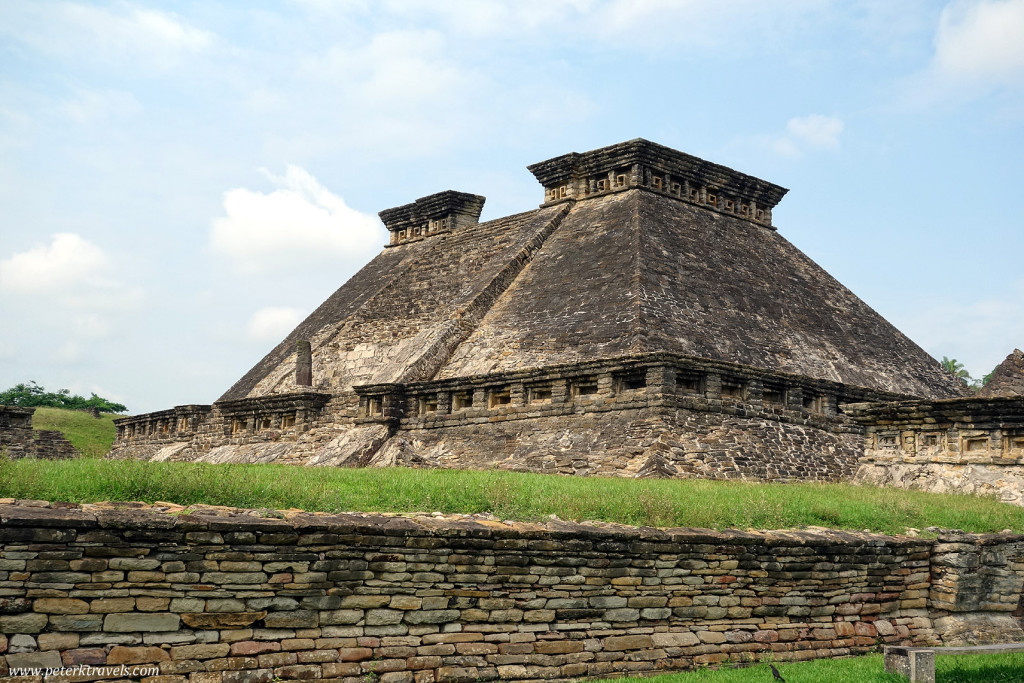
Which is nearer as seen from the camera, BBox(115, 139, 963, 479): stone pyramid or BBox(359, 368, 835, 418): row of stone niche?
BBox(115, 139, 963, 479): stone pyramid

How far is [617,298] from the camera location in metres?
19.6

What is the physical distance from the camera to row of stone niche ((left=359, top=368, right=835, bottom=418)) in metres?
17.2

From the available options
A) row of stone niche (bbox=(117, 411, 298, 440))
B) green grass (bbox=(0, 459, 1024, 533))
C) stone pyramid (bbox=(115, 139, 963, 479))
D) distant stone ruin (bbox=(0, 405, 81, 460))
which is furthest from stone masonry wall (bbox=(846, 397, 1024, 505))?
distant stone ruin (bbox=(0, 405, 81, 460))

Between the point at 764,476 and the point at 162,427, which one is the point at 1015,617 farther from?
the point at 162,427

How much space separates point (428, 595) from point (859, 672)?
394 centimetres

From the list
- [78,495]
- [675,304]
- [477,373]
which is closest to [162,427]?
[477,373]

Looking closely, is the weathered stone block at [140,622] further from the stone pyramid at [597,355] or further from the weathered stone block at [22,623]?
the stone pyramid at [597,355]

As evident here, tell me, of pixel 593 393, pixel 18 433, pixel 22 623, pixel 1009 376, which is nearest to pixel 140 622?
pixel 22 623

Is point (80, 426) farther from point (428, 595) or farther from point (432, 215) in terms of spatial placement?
point (428, 595)

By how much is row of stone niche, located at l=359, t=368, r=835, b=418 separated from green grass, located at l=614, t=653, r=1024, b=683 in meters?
7.61

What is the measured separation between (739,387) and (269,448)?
33.3 feet

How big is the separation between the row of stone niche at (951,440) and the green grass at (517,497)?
0.96m

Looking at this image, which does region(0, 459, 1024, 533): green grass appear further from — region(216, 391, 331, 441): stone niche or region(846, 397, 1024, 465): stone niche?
region(216, 391, 331, 441): stone niche

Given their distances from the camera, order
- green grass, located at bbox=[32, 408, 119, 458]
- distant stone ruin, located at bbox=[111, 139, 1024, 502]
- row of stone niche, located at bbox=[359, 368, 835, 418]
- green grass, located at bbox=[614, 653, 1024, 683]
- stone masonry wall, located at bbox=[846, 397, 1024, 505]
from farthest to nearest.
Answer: green grass, located at bbox=[32, 408, 119, 458]
row of stone niche, located at bbox=[359, 368, 835, 418]
distant stone ruin, located at bbox=[111, 139, 1024, 502]
stone masonry wall, located at bbox=[846, 397, 1024, 505]
green grass, located at bbox=[614, 653, 1024, 683]
